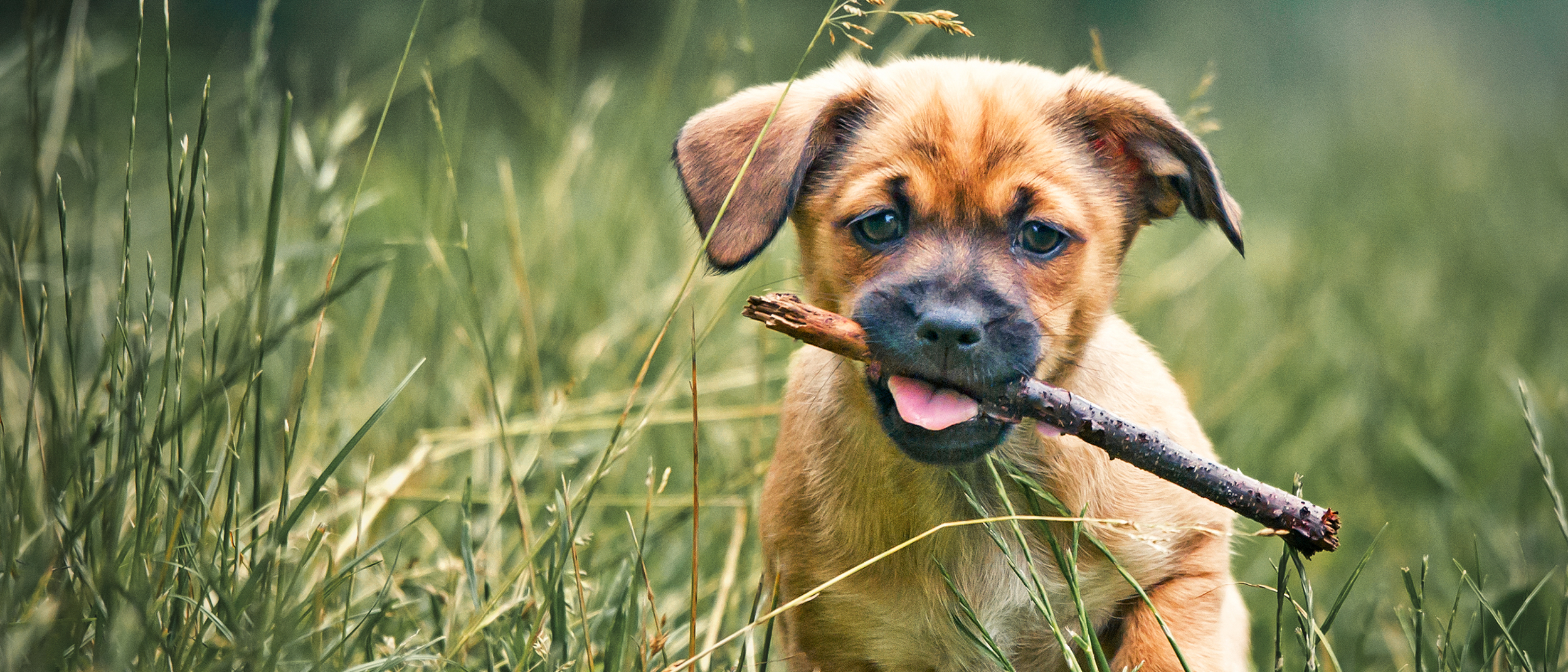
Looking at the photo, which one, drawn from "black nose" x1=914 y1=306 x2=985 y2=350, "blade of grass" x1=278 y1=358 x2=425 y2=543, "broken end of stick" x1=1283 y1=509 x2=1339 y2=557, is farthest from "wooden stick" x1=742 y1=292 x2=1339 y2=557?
"blade of grass" x1=278 y1=358 x2=425 y2=543

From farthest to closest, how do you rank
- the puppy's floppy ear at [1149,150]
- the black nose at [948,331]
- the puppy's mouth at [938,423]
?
the puppy's floppy ear at [1149,150]
the puppy's mouth at [938,423]
the black nose at [948,331]

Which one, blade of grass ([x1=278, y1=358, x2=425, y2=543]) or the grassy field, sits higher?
blade of grass ([x1=278, y1=358, x2=425, y2=543])

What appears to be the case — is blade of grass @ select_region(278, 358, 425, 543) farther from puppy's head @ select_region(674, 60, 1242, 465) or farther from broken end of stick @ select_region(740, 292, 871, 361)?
puppy's head @ select_region(674, 60, 1242, 465)

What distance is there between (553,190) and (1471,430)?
12.3 ft

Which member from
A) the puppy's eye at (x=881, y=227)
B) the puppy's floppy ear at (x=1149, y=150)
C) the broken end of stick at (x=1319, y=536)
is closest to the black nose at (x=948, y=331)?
the puppy's eye at (x=881, y=227)

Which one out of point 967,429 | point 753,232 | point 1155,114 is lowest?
point 967,429

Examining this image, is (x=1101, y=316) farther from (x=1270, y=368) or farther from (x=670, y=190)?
(x=670, y=190)

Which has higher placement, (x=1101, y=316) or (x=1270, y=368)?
(x=1101, y=316)

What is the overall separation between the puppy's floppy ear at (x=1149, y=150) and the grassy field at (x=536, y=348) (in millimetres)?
217

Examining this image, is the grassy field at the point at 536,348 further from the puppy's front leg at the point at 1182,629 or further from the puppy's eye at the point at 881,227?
the puppy's eye at the point at 881,227

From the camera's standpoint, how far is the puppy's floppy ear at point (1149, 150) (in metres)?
2.85

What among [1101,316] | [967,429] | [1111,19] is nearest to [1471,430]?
[1101,316]

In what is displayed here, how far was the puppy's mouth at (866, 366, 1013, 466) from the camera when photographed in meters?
2.50

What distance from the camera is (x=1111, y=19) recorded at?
10398 millimetres
